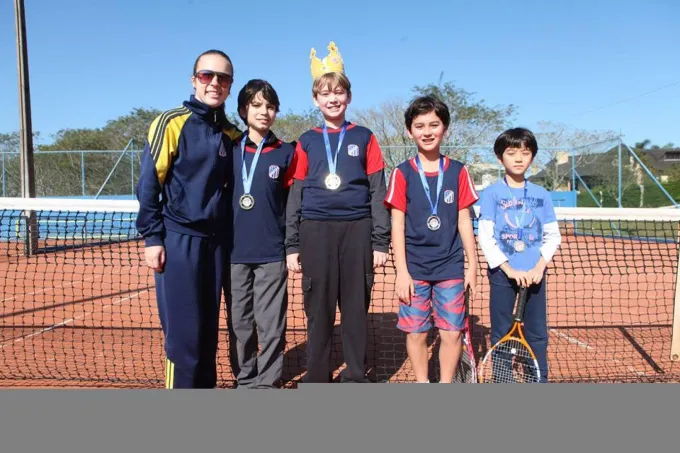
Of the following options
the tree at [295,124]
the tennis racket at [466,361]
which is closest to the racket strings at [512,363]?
the tennis racket at [466,361]

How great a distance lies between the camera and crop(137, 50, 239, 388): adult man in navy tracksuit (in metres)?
2.67

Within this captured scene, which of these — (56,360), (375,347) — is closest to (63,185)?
(56,360)

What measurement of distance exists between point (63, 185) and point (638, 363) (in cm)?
2051

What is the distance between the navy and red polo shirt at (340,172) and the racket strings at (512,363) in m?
1.19

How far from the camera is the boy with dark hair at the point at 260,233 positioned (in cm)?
309

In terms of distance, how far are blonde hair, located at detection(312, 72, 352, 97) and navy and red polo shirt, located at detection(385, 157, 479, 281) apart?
0.59 meters

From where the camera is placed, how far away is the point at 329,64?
3.16 metres

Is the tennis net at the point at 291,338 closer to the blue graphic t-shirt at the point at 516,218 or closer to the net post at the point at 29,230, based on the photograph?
the net post at the point at 29,230

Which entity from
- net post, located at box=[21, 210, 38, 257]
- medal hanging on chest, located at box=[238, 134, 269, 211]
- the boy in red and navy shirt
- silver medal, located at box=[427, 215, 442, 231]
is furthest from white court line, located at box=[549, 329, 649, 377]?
net post, located at box=[21, 210, 38, 257]

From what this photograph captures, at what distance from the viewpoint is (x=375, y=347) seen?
4887mm

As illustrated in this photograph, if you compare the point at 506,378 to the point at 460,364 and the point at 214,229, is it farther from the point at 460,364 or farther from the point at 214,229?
the point at 214,229

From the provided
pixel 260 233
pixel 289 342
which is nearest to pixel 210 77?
pixel 260 233

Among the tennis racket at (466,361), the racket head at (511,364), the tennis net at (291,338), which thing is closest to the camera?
the tennis racket at (466,361)

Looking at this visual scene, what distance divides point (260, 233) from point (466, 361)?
1451mm
